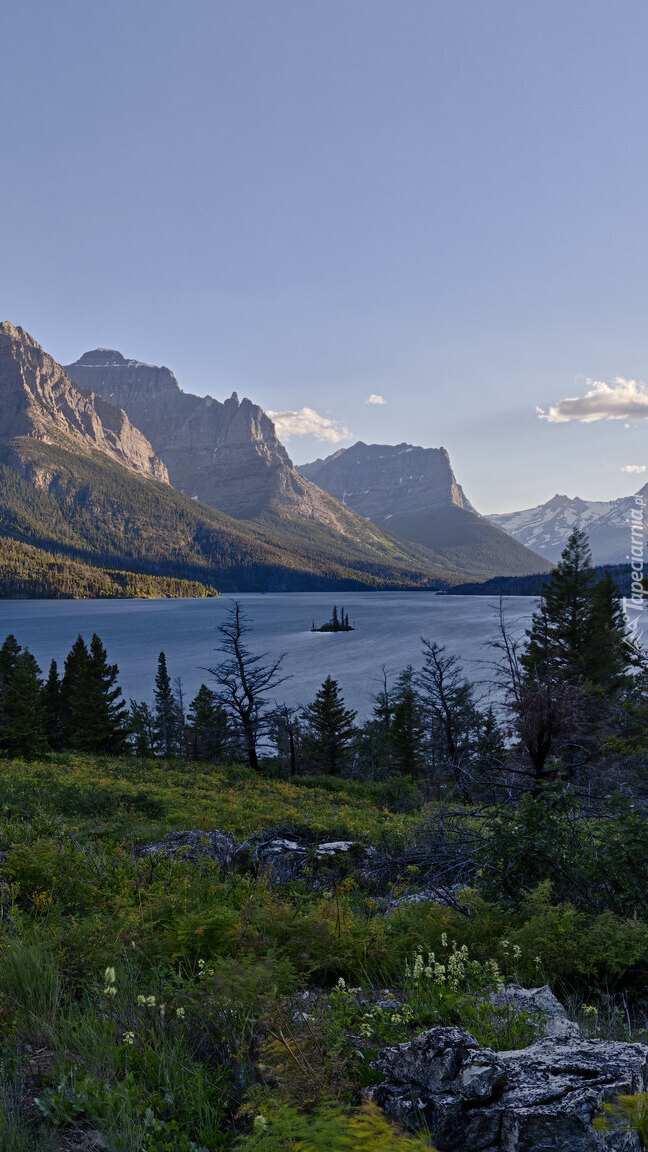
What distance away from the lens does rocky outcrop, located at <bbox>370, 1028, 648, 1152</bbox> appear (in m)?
2.07

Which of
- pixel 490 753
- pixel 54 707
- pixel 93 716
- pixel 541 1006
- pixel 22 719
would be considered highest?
pixel 541 1006

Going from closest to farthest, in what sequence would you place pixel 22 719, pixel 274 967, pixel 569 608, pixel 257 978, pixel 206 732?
pixel 257 978 → pixel 274 967 → pixel 22 719 → pixel 569 608 → pixel 206 732

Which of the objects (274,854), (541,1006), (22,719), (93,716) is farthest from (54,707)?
(541,1006)

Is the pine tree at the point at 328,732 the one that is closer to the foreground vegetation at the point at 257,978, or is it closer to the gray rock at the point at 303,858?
the gray rock at the point at 303,858

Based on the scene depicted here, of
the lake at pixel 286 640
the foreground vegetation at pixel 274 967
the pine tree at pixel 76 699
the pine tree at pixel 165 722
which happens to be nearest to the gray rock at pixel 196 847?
the foreground vegetation at pixel 274 967

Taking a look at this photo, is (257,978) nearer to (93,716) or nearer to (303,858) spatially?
(303,858)

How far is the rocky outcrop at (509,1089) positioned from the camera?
207 centimetres

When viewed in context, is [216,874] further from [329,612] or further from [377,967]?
[329,612]

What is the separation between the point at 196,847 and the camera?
7.72m

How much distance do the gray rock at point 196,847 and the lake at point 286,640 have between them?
34362 millimetres

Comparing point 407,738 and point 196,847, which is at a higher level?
point 196,847

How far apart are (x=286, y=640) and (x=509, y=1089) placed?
117188mm

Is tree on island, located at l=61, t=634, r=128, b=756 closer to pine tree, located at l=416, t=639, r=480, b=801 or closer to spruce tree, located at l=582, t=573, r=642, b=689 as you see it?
pine tree, located at l=416, t=639, r=480, b=801

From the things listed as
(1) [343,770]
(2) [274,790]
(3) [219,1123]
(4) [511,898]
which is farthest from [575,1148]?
(1) [343,770]
